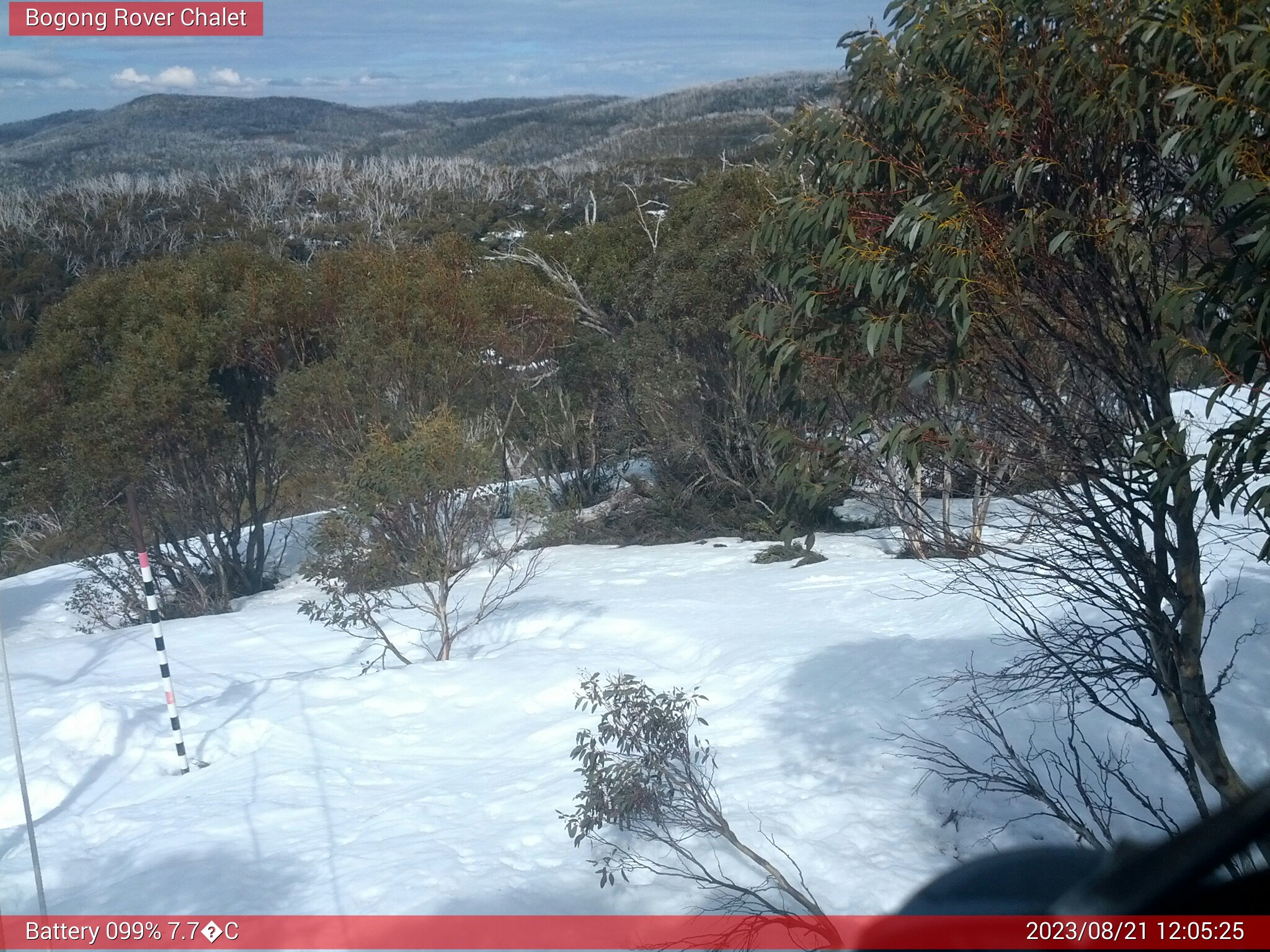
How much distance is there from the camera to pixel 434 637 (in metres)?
9.20

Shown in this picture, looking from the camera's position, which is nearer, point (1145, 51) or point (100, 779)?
point (1145, 51)

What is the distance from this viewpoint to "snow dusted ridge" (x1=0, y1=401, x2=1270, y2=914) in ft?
14.9

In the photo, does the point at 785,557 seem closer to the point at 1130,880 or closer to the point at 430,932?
the point at 430,932

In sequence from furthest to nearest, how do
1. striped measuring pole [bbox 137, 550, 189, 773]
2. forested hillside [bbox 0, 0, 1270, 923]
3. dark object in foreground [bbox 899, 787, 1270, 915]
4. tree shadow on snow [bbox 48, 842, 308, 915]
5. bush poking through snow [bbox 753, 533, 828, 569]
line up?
bush poking through snow [bbox 753, 533, 828, 569], striped measuring pole [bbox 137, 550, 189, 773], tree shadow on snow [bbox 48, 842, 308, 915], forested hillside [bbox 0, 0, 1270, 923], dark object in foreground [bbox 899, 787, 1270, 915]

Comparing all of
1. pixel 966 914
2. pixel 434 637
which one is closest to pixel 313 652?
pixel 434 637

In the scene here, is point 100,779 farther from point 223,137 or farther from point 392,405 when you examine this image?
point 223,137

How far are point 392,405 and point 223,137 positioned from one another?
1097 cm

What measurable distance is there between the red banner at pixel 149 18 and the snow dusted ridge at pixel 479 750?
11.9 feet

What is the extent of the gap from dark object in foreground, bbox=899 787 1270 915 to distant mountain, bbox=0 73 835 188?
3639mm

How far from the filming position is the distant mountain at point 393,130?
12.8 metres

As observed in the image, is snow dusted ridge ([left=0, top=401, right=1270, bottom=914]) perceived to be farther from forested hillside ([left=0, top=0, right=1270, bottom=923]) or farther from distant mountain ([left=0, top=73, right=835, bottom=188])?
distant mountain ([left=0, top=73, right=835, bottom=188])

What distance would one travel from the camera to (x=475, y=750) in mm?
6629

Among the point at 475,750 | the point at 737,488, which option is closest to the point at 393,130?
the point at 737,488

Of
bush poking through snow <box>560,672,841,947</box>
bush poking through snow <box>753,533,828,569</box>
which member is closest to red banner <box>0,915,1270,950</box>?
bush poking through snow <box>560,672,841,947</box>
